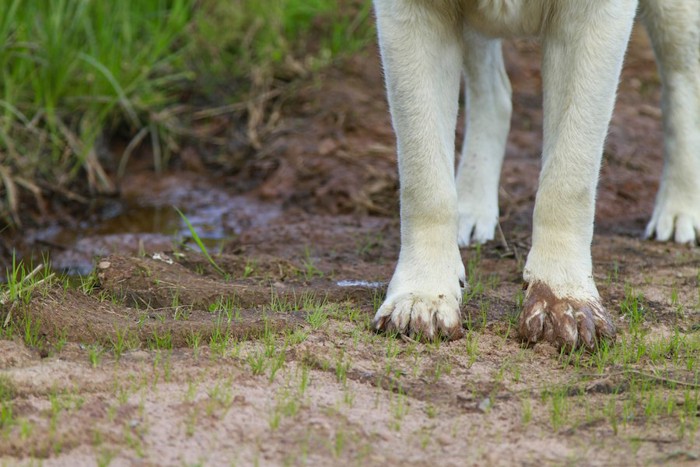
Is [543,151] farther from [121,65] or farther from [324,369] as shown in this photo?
[121,65]

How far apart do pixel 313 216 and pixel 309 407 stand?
3.22 metres

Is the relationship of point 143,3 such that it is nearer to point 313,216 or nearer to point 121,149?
point 121,149

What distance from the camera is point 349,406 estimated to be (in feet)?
8.86

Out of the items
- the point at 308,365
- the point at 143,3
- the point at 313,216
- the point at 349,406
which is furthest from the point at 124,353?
the point at 143,3

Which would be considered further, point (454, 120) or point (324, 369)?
point (454, 120)

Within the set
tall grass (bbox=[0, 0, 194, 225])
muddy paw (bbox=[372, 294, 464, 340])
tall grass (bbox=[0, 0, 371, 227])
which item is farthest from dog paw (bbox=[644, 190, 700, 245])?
tall grass (bbox=[0, 0, 194, 225])

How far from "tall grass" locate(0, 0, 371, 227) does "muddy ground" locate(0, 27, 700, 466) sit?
4.39 feet

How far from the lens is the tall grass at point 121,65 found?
6141 mm

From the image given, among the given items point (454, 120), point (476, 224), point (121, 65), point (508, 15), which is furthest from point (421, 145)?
point (121, 65)

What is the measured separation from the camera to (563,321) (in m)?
3.26

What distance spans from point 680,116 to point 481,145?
3.32ft

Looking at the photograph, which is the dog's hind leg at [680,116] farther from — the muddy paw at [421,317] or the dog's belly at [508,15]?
the muddy paw at [421,317]

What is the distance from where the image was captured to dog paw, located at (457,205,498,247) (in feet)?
16.3

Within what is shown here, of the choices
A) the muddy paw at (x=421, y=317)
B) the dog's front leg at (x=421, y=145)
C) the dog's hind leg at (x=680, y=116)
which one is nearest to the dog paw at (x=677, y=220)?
the dog's hind leg at (x=680, y=116)
